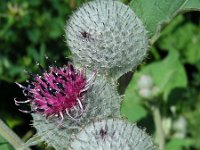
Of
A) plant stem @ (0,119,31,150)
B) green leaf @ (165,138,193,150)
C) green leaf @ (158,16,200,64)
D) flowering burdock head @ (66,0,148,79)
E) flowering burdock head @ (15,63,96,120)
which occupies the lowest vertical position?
green leaf @ (165,138,193,150)

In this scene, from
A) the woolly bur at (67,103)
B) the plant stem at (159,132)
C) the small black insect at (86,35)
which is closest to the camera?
the woolly bur at (67,103)

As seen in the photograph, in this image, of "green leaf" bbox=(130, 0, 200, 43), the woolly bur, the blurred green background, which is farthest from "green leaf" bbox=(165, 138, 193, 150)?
the woolly bur

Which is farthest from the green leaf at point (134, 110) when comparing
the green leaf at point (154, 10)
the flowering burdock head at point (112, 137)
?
the flowering burdock head at point (112, 137)

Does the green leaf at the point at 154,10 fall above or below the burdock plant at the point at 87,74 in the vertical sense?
above

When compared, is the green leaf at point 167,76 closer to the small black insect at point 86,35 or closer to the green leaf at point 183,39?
the green leaf at point 183,39

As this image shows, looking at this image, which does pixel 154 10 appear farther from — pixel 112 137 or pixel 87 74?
pixel 112 137

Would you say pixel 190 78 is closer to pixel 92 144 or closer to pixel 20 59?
pixel 20 59

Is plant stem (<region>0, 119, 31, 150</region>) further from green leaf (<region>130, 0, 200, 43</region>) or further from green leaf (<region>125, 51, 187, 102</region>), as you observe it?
green leaf (<region>125, 51, 187, 102</region>)

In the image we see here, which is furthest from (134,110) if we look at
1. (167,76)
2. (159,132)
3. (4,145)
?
(4,145)
